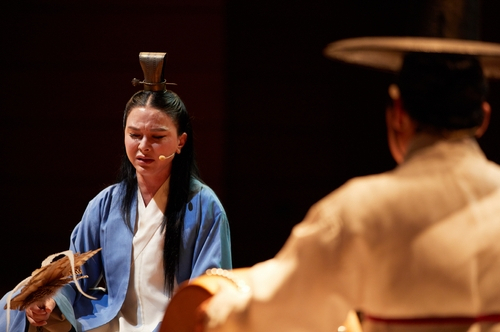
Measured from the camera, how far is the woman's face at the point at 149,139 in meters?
2.52

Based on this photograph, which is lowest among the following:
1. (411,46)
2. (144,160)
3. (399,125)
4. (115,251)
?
(115,251)

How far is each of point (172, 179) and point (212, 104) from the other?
5.45 ft

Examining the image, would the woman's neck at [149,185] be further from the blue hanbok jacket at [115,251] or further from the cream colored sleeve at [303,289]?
the cream colored sleeve at [303,289]

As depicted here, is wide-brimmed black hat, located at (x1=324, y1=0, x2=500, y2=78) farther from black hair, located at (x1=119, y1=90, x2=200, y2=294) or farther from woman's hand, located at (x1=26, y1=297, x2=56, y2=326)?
woman's hand, located at (x1=26, y1=297, x2=56, y2=326)

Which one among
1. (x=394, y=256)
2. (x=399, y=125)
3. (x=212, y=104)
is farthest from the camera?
(x=212, y=104)

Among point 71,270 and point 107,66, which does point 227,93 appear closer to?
point 107,66

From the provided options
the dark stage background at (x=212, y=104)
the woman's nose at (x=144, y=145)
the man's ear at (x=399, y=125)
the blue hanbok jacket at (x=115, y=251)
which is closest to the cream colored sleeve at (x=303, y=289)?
the man's ear at (x=399, y=125)

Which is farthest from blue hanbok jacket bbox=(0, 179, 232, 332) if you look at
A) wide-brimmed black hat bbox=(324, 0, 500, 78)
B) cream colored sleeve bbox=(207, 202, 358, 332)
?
wide-brimmed black hat bbox=(324, 0, 500, 78)

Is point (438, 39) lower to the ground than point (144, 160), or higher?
higher

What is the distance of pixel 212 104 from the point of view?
167 inches

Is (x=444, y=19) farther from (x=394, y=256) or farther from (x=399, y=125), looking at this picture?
(x=394, y=256)

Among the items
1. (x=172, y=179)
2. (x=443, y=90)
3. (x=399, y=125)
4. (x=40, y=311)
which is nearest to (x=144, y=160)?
(x=172, y=179)

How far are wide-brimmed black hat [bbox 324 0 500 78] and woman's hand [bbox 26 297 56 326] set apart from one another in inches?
57.5

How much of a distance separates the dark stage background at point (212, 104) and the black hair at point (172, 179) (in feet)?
5.17
